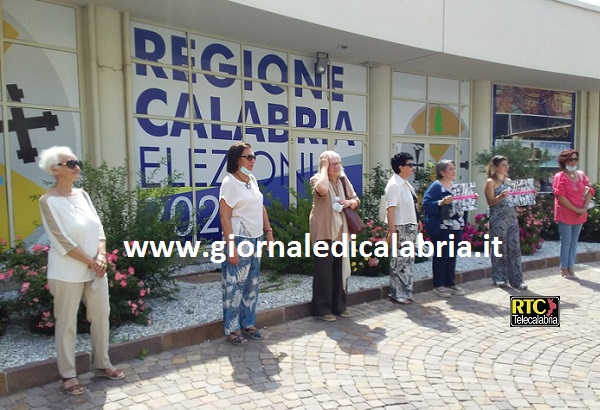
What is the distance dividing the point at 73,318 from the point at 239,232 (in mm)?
1561

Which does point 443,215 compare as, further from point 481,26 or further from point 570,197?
point 481,26

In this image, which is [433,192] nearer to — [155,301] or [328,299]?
[328,299]

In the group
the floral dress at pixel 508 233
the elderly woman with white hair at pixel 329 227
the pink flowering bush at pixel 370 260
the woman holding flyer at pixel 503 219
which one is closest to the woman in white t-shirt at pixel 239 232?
the elderly woman with white hair at pixel 329 227

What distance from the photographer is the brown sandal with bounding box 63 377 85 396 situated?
356 centimetres

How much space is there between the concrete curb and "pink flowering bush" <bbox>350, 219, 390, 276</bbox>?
575 millimetres

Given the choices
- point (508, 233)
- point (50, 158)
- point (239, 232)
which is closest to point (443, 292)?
point (508, 233)

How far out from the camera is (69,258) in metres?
3.50

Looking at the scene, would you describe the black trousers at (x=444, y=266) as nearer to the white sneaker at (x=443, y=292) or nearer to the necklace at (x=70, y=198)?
the white sneaker at (x=443, y=292)

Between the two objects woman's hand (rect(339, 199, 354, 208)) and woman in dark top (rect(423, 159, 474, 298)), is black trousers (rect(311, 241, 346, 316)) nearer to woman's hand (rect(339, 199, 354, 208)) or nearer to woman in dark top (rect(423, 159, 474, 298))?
woman's hand (rect(339, 199, 354, 208))

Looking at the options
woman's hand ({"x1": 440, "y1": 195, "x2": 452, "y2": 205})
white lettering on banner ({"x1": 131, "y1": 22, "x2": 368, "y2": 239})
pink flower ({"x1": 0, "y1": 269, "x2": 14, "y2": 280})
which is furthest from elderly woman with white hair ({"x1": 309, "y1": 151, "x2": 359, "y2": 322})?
pink flower ({"x1": 0, "y1": 269, "x2": 14, "y2": 280})

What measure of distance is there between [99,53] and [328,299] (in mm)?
4914

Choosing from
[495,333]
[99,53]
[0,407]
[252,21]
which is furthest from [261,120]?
[0,407]

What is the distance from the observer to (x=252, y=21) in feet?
24.5

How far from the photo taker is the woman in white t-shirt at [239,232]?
4.45 metres
